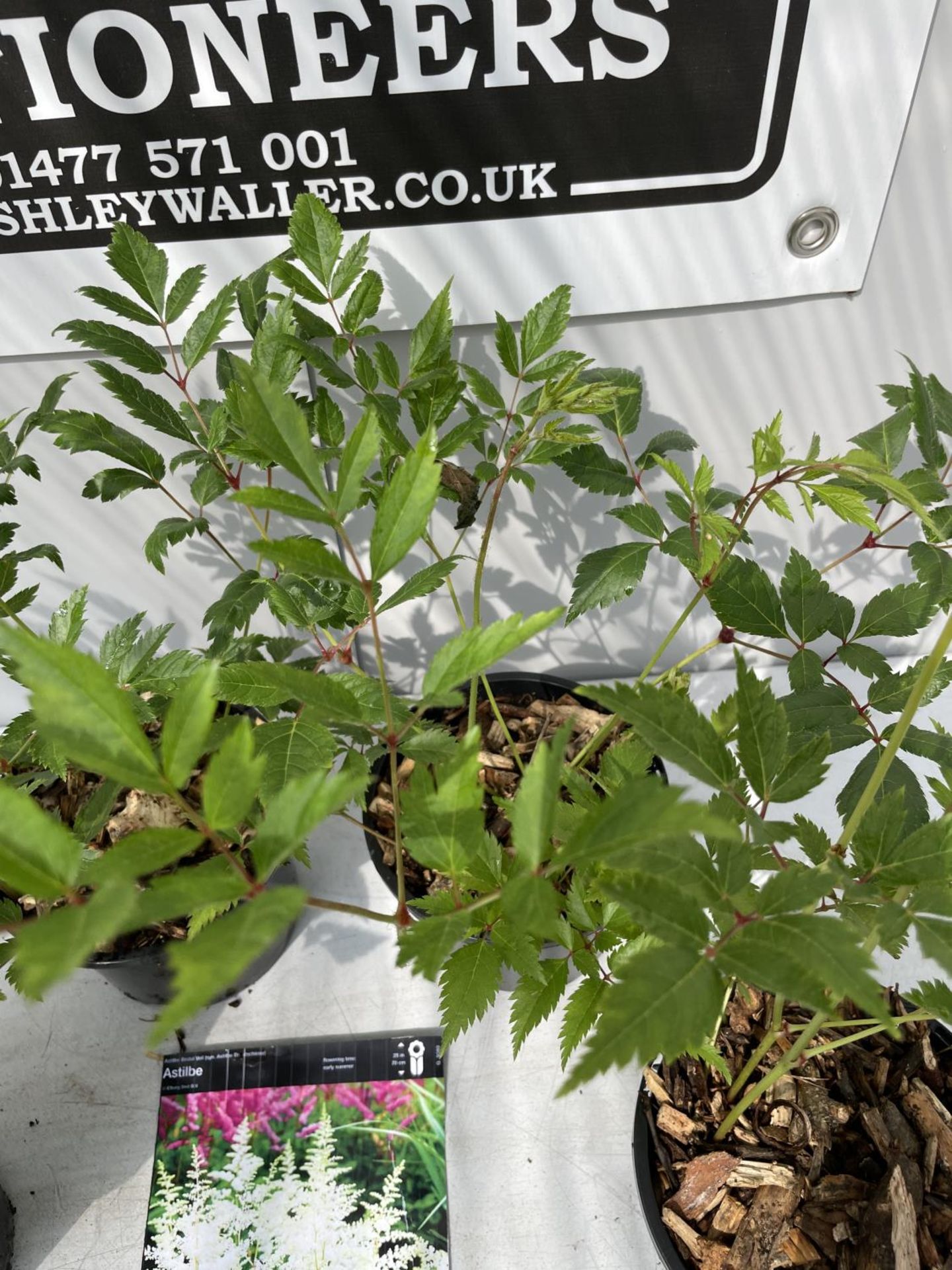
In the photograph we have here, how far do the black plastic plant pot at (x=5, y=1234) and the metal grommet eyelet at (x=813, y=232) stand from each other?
1041 mm

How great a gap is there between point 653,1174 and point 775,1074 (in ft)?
0.53

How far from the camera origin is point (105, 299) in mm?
636

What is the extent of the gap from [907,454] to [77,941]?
891 mm

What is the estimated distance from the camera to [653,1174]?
62 centimetres

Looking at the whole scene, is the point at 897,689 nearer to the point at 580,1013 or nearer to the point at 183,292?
the point at 580,1013

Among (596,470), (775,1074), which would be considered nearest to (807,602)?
(596,470)

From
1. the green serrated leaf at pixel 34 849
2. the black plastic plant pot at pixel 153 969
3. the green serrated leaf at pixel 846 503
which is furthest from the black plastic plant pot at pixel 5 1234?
the green serrated leaf at pixel 846 503

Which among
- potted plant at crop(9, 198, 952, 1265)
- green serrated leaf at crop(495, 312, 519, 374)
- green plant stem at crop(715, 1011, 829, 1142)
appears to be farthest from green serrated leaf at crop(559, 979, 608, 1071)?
green serrated leaf at crop(495, 312, 519, 374)

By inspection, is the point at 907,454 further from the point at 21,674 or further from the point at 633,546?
the point at 21,674

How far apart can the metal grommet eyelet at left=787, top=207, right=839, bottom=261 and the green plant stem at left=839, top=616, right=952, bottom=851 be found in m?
0.47

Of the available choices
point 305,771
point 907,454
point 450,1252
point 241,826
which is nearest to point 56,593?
point 241,826

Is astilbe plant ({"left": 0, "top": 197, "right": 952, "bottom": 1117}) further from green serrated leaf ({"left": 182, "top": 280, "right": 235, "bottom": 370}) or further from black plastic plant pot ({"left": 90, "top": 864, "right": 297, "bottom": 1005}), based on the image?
black plastic plant pot ({"left": 90, "top": 864, "right": 297, "bottom": 1005})

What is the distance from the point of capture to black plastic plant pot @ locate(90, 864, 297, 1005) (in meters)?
0.74

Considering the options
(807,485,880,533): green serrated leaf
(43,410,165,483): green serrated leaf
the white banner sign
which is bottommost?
(807,485,880,533): green serrated leaf
